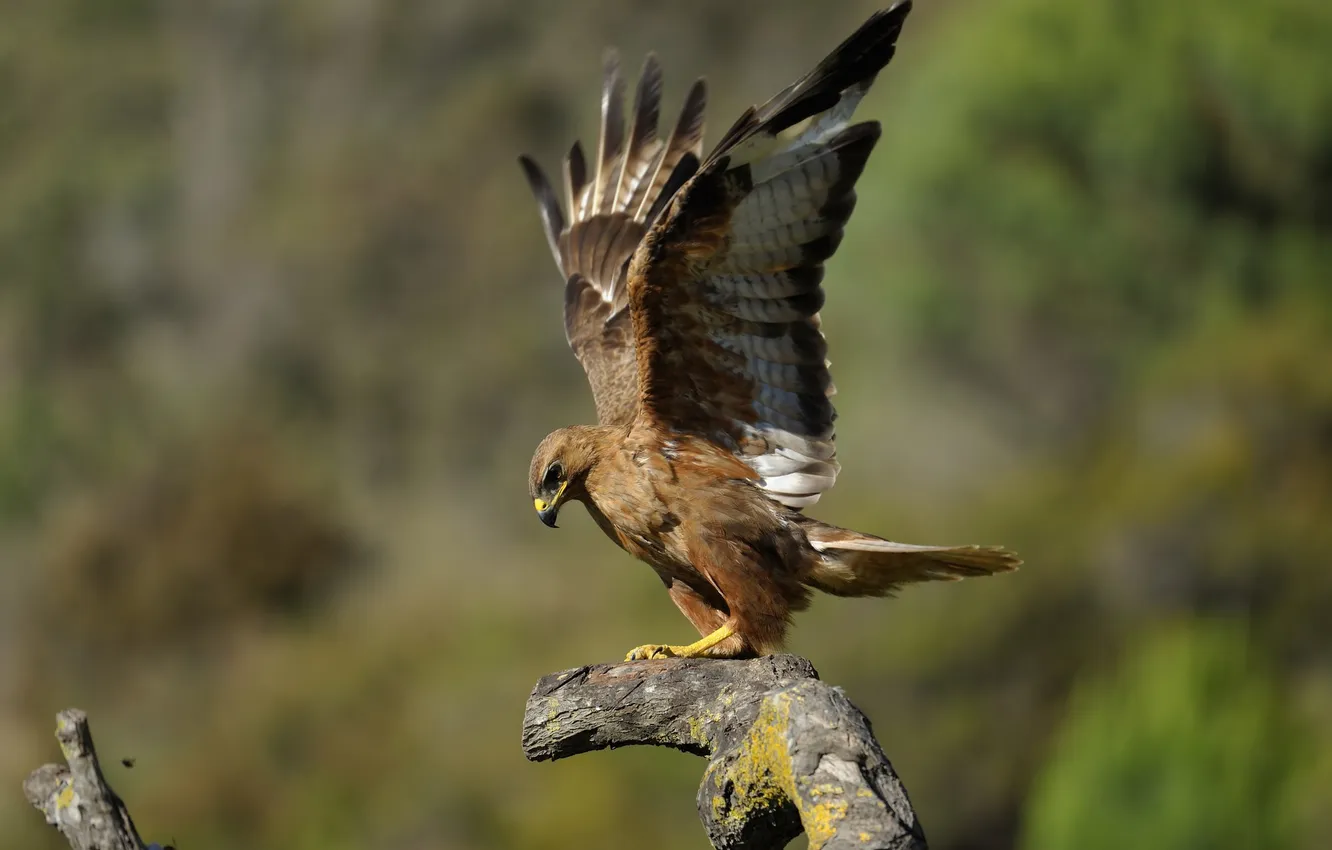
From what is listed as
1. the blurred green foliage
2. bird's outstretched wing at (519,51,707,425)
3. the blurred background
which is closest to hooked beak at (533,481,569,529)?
bird's outstretched wing at (519,51,707,425)

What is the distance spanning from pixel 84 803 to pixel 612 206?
13.5ft

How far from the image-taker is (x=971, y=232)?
17.4 m

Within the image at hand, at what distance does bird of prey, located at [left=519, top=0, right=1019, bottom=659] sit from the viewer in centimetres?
450

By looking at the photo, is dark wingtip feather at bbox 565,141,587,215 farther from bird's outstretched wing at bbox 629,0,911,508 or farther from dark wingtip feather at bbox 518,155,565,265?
bird's outstretched wing at bbox 629,0,911,508

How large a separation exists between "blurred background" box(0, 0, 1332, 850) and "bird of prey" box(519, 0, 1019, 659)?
7.47 m

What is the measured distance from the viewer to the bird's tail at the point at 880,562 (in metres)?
4.45

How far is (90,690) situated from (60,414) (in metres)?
4.46

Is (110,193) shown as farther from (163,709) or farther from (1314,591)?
(1314,591)

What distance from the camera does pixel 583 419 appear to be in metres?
19.5

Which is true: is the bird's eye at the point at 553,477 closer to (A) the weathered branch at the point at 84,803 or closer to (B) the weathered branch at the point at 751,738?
(B) the weathered branch at the point at 751,738

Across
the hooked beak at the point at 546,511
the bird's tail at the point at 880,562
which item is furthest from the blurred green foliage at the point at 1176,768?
the hooked beak at the point at 546,511

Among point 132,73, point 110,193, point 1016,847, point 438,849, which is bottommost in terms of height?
point 1016,847

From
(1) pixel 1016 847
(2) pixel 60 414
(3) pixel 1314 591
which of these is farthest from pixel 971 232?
(2) pixel 60 414

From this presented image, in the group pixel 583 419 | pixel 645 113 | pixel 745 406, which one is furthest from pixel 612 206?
pixel 583 419
